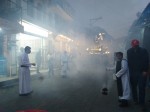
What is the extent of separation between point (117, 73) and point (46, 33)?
18.7 meters

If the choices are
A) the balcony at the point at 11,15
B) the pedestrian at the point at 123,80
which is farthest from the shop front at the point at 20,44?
the pedestrian at the point at 123,80

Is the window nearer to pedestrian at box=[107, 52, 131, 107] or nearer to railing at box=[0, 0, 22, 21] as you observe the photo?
railing at box=[0, 0, 22, 21]

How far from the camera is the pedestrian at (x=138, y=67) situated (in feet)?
25.7

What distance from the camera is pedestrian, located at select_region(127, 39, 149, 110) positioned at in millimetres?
7823

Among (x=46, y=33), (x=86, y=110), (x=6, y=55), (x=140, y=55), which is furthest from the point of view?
(x=46, y=33)

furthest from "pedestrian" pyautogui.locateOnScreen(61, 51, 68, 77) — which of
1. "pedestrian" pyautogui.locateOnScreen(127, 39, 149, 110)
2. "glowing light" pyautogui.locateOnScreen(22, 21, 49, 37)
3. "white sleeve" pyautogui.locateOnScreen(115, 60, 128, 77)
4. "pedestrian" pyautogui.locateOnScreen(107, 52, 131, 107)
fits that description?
"pedestrian" pyautogui.locateOnScreen(127, 39, 149, 110)

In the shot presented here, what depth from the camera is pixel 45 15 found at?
2784 cm

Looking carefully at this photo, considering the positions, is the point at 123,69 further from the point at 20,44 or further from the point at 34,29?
the point at 20,44

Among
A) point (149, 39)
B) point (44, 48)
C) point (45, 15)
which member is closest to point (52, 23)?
point (45, 15)

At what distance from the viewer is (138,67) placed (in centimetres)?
796

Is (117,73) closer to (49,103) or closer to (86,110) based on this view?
(86,110)

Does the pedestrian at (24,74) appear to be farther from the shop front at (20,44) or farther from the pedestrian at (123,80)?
the pedestrian at (123,80)

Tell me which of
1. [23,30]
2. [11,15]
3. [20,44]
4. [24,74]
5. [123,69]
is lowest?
[24,74]

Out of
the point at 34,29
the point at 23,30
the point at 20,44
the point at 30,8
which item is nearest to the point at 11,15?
the point at 23,30
